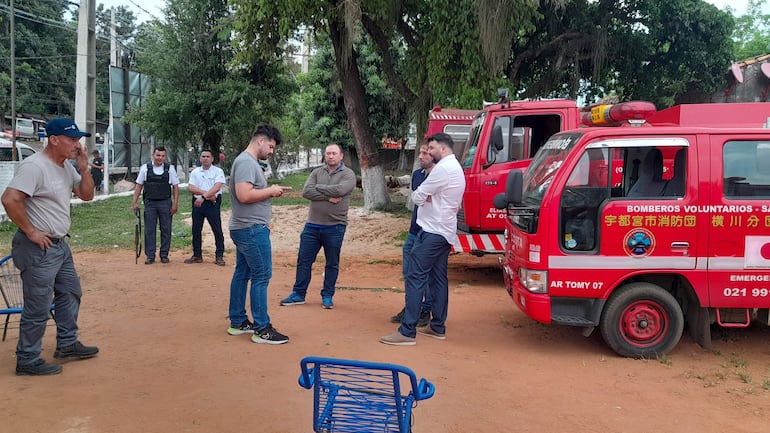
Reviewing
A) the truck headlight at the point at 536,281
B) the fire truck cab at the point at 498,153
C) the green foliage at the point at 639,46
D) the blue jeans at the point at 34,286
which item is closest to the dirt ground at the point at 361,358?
the blue jeans at the point at 34,286

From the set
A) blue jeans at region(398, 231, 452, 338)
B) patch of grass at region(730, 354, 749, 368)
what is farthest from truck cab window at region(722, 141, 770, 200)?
blue jeans at region(398, 231, 452, 338)

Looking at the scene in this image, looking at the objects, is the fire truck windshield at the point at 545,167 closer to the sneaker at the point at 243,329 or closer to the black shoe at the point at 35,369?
the sneaker at the point at 243,329

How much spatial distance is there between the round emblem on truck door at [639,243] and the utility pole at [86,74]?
13.4 meters

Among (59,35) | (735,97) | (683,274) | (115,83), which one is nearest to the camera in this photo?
(683,274)

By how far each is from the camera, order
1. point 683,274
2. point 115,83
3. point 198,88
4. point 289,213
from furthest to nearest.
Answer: point 115,83 < point 198,88 < point 289,213 < point 683,274

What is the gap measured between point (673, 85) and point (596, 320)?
12428mm

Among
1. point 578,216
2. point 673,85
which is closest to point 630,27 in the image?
point 673,85

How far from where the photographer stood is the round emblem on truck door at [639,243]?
5.19 meters

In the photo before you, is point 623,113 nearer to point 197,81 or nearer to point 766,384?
point 766,384

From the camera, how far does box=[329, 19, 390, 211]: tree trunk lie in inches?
579

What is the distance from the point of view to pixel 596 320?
209 inches

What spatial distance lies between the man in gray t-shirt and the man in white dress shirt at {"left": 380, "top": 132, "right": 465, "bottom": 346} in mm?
1147

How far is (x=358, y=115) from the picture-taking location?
51.4 ft

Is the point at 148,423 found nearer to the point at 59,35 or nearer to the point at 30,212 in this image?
the point at 30,212
